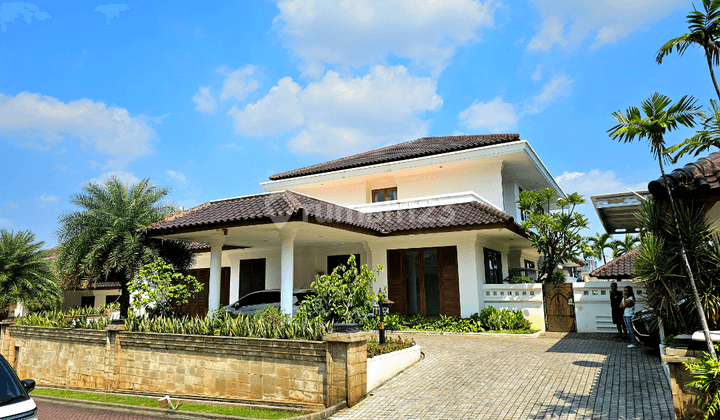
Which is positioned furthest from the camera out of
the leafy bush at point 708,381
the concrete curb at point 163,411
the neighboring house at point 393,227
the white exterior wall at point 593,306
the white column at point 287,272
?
the white exterior wall at point 593,306

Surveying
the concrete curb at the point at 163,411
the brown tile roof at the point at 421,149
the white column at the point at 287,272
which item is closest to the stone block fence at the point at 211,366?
the concrete curb at the point at 163,411

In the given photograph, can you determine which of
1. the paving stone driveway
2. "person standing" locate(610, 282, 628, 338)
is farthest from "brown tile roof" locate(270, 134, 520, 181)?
the paving stone driveway

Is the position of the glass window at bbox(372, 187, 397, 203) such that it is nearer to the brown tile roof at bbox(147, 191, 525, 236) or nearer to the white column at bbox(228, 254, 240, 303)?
the brown tile roof at bbox(147, 191, 525, 236)

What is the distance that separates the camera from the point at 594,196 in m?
10.5

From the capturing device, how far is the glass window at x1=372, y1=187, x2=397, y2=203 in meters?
21.3

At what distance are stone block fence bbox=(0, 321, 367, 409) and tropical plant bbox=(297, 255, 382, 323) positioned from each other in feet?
6.22

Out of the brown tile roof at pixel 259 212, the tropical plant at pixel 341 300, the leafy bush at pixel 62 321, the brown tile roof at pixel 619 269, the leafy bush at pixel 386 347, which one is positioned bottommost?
the leafy bush at pixel 386 347

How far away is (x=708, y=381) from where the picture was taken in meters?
5.48

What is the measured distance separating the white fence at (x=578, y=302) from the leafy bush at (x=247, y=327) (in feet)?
27.8

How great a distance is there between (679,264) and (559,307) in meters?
8.44

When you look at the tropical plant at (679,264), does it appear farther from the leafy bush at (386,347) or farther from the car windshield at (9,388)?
the car windshield at (9,388)

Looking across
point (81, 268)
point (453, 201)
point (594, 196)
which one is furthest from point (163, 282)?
point (594, 196)

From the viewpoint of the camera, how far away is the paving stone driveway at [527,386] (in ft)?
22.0

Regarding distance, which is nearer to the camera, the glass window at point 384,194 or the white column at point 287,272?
the white column at point 287,272
